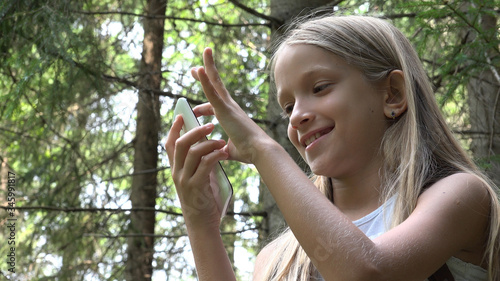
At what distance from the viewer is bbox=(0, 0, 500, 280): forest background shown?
426 cm

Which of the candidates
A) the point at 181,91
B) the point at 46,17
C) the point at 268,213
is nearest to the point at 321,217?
the point at 268,213

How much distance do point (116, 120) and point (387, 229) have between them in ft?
14.5

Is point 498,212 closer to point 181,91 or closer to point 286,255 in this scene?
point 286,255

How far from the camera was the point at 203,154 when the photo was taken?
1773mm

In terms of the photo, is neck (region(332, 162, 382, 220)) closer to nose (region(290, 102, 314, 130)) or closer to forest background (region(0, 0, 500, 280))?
nose (region(290, 102, 314, 130))

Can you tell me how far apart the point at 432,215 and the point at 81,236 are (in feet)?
14.6

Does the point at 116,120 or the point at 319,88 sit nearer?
the point at 319,88

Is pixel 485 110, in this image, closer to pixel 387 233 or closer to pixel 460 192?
pixel 460 192

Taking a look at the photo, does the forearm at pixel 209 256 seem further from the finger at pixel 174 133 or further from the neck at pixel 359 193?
the neck at pixel 359 193

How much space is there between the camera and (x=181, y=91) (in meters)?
5.39

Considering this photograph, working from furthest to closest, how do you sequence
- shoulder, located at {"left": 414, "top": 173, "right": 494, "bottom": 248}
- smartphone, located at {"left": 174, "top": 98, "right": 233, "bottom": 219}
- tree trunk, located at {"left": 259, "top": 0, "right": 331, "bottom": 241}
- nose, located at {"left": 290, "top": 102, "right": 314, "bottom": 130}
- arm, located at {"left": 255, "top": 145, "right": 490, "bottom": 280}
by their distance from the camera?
tree trunk, located at {"left": 259, "top": 0, "right": 331, "bottom": 241}, smartphone, located at {"left": 174, "top": 98, "right": 233, "bottom": 219}, nose, located at {"left": 290, "top": 102, "right": 314, "bottom": 130}, shoulder, located at {"left": 414, "top": 173, "right": 494, "bottom": 248}, arm, located at {"left": 255, "top": 145, "right": 490, "bottom": 280}

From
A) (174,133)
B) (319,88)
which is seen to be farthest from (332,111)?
(174,133)

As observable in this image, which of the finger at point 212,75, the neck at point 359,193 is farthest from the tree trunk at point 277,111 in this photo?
the finger at point 212,75

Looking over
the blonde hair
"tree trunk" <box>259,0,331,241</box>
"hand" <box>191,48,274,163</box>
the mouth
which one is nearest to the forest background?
"tree trunk" <box>259,0,331,241</box>
